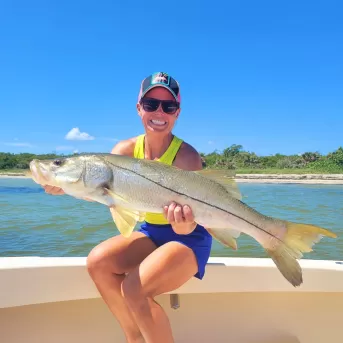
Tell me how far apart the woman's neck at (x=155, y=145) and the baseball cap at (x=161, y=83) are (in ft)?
1.03

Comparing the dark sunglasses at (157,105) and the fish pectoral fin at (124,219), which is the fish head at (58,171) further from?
the dark sunglasses at (157,105)

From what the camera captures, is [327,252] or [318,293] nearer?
[318,293]

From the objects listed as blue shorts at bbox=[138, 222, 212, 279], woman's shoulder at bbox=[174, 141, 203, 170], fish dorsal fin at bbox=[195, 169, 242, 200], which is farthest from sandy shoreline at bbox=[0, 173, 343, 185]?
fish dorsal fin at bbox=[195, 169, 242, 200]

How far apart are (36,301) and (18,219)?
11.3m

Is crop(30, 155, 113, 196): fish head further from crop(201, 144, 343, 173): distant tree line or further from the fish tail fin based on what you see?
crop(201, 144, 343, 173): distant tree line

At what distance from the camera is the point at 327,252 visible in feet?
25.0

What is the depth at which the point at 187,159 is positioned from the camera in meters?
2.91

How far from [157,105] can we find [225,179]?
78 cm

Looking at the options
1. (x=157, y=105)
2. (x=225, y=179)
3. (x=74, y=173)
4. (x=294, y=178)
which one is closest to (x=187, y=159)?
(x=157, y=105)

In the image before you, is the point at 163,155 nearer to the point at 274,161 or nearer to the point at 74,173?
the point at 74,173

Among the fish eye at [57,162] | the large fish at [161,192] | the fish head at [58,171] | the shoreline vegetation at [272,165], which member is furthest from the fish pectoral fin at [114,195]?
the shoreline vegetation at [272,165]

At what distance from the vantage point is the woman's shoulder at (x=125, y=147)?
3.04m

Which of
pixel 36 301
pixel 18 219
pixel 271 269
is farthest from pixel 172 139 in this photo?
pixel 18 219

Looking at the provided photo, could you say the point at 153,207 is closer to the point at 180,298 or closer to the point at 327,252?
the point at 180,298
